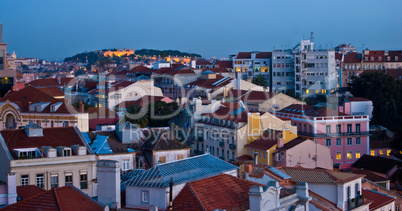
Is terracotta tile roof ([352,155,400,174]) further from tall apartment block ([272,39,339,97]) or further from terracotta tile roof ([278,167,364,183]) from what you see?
tall apartment block ([272,39,339,97])

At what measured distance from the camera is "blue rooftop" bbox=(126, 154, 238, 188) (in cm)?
1867

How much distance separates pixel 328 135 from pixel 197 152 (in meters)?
9.41

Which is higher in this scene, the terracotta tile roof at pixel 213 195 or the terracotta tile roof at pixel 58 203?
the terracotta tile roof at pixel 58 203

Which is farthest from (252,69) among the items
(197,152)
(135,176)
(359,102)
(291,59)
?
(135,176)

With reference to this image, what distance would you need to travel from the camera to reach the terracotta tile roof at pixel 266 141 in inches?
1607

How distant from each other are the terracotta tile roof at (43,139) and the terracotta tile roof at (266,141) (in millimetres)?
14648

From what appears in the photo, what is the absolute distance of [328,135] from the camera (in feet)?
153

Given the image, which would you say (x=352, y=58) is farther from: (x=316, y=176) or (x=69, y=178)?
(x=316, y=176)

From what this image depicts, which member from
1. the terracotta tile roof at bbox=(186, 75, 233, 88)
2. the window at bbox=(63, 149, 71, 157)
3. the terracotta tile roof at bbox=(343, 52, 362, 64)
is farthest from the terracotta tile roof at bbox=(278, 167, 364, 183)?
the terracotta tile roof at bbox=(343, 52, 362, 64)

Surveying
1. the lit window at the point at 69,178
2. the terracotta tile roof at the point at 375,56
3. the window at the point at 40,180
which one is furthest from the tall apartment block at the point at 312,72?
the window at the point at 40,180

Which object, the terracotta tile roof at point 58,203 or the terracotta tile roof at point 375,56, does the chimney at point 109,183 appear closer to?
the terracotta tile roof at point 58,203

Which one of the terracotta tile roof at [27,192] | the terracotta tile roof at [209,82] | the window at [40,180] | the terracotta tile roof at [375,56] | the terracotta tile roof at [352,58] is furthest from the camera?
the terracotta tile roof at [375,56]

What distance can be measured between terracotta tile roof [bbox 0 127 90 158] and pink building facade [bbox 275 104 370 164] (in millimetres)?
21525

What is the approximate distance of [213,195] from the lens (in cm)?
1816
